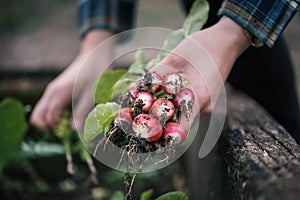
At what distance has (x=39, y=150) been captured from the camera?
1.55 meters

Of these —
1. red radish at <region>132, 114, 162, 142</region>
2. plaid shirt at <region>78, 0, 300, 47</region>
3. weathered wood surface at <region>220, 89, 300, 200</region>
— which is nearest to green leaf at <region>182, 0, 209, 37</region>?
plaid shirt at <region>78, 0, 300, 47</region>

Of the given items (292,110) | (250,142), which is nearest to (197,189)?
(292,110)

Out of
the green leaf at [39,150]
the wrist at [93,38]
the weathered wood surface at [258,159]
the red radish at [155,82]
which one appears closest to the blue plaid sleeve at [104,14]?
the wrist at [93,38]

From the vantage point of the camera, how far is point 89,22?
1446 millimetres

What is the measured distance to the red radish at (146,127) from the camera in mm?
669

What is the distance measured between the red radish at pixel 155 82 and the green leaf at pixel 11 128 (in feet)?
2.30

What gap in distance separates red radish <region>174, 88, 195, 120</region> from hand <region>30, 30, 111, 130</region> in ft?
1.91

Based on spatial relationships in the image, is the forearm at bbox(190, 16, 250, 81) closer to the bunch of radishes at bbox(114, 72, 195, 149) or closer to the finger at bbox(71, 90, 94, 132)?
the bunch of radishes at bbox(114, 72, 195, 149)

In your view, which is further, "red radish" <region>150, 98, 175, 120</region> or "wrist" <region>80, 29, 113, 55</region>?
"wrist" <region>80, 29, 113, 55</region>

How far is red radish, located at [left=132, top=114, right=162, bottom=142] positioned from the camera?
0.67m

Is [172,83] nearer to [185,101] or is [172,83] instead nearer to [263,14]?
[185,101]

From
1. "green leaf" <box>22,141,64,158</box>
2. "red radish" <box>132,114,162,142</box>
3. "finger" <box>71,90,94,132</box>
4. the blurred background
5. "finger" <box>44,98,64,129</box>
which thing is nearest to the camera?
"red radish" <box>132,114,162,142</box>

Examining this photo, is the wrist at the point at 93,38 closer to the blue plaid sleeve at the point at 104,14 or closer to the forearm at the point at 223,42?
the blue plaid sleeve at the point at 104,14

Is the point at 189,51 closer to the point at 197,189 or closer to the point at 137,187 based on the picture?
the point at 197,189
